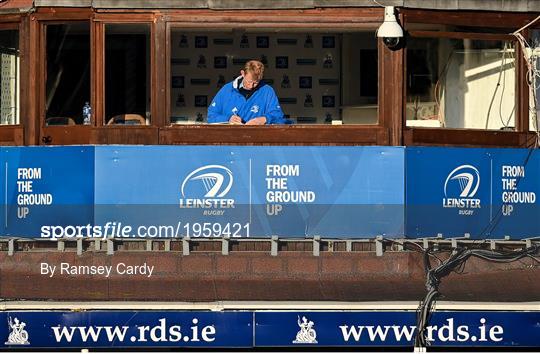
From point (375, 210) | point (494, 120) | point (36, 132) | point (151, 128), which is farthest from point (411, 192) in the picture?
point (36, 132)

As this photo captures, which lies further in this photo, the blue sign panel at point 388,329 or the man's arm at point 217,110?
the man's arm at point 217,110

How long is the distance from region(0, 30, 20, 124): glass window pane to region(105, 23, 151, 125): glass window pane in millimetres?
785

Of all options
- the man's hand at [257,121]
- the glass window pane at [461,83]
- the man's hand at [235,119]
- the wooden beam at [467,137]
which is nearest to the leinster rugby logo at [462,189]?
the wooden beam at [467,137]

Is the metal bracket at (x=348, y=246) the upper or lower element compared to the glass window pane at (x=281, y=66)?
lower

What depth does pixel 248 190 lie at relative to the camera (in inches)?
461

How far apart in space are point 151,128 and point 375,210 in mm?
1821

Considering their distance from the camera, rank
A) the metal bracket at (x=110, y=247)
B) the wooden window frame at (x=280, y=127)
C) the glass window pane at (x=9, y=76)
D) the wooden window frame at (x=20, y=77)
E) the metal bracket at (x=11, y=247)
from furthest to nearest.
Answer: the glass window pane at (x=9, y=76) → the wooden window frame at (x=20, y=77) → the wooden window frame at (x=280, y=127) → the metal bracket at (x=11, y=247) → the metal bracket at (x=110, y=247)

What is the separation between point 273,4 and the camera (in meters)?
11.9

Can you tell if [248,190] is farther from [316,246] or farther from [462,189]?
[462,189]

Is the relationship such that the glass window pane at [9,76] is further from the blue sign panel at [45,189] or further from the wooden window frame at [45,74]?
the blue sign panel at [45,189]

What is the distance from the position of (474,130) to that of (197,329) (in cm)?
313

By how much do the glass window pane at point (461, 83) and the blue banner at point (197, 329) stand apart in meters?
2.24

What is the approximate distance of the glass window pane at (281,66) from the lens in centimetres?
1191

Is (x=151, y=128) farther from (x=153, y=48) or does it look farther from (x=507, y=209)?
(x=507, y=209)
